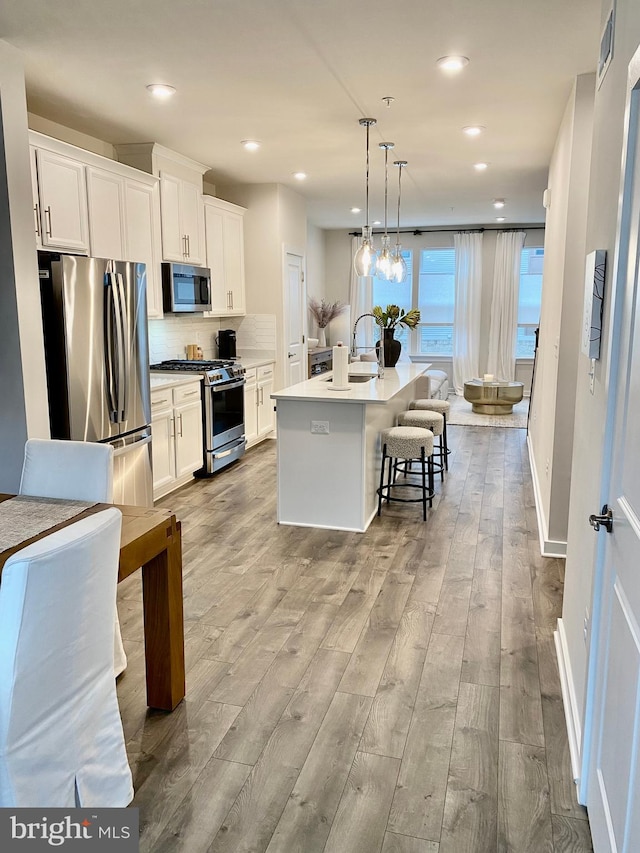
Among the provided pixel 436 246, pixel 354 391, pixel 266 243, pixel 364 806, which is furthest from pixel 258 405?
pixel 436 246

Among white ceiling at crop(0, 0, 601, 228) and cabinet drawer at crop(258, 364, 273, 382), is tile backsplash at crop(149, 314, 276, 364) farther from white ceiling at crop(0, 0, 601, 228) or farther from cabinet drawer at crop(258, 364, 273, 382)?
white ceiling at crop(0, 0, 601, 228)

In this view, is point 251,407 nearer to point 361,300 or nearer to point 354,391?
point 354,391

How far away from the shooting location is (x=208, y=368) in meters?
5.62

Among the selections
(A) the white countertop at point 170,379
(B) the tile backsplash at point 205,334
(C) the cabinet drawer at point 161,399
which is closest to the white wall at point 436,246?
(B) the tile backsplash at point 205,334

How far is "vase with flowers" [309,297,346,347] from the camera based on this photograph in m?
10.3

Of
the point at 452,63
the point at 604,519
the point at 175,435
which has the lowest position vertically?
the point at 175,435

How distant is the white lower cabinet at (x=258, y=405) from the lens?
249 inches

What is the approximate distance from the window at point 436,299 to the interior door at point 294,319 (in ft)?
11.3

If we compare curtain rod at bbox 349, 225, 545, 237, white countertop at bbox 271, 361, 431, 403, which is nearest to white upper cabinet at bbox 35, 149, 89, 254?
white countertop at bbox 271, 361, 431, 403

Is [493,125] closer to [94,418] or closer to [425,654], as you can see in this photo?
[94,418]

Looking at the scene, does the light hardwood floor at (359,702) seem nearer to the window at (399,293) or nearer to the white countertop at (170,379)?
the white countertop at (170,379)

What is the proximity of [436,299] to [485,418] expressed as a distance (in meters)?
2.94

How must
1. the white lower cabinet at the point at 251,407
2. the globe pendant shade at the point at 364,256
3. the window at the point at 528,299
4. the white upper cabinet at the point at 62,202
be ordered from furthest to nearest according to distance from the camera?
the window at the point at 528,299 → the white lower cabinet at the point at 251,407 → the globe pendant shade at the point at 364,256 → the white upper cabinet at the point at 62,202

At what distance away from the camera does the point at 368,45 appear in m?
3.15
